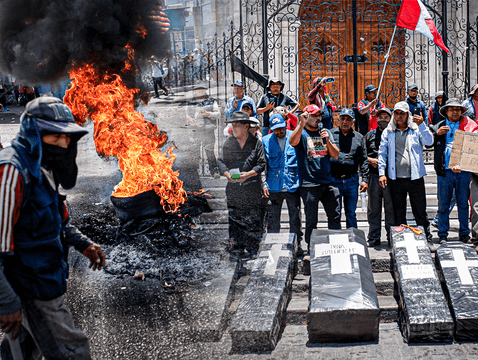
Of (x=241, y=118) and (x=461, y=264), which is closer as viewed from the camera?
(x=461, y=264)

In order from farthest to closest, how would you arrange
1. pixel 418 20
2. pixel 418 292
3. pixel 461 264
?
pixel 418 20 → pixel 461 264 → pixel 418 292

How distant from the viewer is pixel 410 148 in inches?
249

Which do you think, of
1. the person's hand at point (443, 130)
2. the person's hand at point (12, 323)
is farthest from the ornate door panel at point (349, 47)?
the person's hand at point (12, 323)

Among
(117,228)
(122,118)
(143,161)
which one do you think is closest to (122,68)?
(122,118)

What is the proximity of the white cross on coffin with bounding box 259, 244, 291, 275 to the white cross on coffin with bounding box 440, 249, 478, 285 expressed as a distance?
1720 millimetres

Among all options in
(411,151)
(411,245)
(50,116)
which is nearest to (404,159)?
(411,151)

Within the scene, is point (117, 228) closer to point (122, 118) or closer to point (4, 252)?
point (122, 118)

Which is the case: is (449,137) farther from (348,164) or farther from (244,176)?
(244,176)

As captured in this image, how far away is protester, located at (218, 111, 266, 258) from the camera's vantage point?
690 cm

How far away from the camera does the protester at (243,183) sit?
Result: 6.90 metres

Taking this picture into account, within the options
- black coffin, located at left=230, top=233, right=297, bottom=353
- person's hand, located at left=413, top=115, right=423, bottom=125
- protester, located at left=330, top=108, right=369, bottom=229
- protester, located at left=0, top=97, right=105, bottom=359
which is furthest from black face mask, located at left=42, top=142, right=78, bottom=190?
person's hand, located at left=413, top=115, right=423, bottom=125

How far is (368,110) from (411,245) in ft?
10.6

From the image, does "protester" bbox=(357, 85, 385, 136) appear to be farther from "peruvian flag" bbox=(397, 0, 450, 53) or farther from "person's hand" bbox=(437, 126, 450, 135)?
"peruvian flag" bbox=(397, 0, 450, 53)

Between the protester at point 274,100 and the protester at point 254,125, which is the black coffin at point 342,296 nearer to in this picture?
the protester at point 254,125
